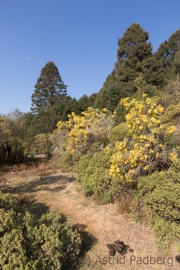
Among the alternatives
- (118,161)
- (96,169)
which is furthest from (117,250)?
(96,169)

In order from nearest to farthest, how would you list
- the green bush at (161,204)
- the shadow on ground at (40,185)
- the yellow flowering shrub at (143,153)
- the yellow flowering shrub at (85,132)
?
the green bush at (161,204), the yellow flowering shrub at (143,153), the shadow on ground at (40,185), the yellow flowering shrub at (85,132)

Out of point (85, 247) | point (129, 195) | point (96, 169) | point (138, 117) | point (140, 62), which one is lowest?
point (85, 247)

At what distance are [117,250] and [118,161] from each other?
1.58m

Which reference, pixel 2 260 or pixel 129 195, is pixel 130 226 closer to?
pixel 129 195

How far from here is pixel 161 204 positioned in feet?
10.5

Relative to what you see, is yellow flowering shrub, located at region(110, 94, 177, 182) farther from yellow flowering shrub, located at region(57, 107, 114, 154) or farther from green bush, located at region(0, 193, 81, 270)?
yellow flowering shrub, located at region(57, 107, 114, 154)

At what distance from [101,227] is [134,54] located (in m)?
22.8

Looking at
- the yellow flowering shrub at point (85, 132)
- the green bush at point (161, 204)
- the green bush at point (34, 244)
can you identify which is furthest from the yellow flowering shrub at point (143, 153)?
the yellow flowering shrub at point (85, 132)

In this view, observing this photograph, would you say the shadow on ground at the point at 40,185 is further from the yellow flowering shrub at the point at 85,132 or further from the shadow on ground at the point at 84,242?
the shadow on ground at the point at 84,242

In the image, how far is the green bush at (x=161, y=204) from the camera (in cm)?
311

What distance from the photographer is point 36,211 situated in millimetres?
4496

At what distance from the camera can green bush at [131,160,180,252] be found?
311cm

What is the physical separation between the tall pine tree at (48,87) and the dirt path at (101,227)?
93.8 ft

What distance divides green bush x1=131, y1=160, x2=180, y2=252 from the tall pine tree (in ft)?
101
